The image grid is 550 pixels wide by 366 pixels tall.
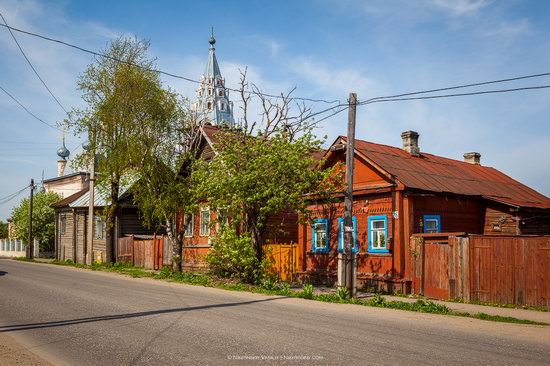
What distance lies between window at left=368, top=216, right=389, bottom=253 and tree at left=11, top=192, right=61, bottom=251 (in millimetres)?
37855

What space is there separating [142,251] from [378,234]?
16877 millimetres

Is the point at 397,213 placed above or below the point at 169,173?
below

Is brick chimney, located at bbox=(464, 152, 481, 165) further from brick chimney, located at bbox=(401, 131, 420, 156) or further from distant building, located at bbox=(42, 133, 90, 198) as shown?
distant building, located at bbox=(42, 133, 90, 198)

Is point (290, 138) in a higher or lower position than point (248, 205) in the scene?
higher

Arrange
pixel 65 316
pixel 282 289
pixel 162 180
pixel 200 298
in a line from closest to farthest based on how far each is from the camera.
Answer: pixel 65 316 → pixel 200 298 → pixel 282 289 → pixel 162 180

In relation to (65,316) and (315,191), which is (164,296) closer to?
(65,316)

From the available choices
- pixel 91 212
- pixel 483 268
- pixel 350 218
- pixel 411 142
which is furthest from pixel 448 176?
pixel 91 212

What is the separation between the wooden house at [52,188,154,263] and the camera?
117ft

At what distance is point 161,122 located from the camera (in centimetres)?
2728

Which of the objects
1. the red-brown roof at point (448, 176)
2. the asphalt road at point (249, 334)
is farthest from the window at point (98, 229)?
the asphalt road at point (249, 334)

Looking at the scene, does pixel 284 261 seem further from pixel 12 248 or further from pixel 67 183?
pixel 67 183

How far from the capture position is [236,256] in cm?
1916

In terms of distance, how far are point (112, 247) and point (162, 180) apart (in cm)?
931

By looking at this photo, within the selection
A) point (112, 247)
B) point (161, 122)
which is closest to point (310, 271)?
point (161, 122)
